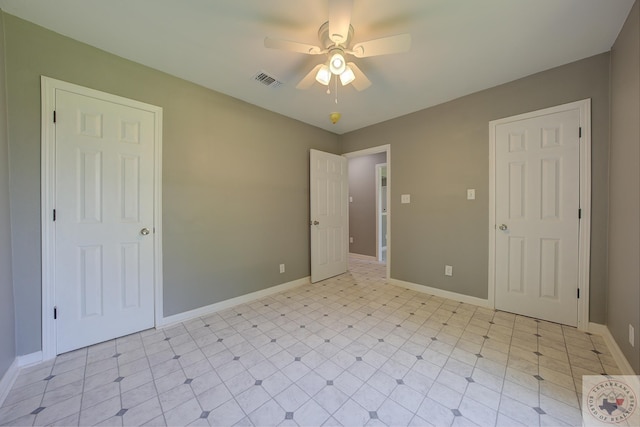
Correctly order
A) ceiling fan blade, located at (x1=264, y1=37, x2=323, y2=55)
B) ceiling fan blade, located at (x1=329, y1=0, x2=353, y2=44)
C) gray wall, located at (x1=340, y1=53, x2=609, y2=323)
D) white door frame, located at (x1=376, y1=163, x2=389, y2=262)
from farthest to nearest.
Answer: white door frame, located at (x1=376, y1=163, x2=389, y2=262) → gray wall, located at (x1=340, y1=53, x2=609, y2=323) → ceiling fan blade, located at (x1=264, y1=37, x2=323, y2=55) → ceiling fan blade, located at (x1=329, y1=0, x2=353, y2=44)

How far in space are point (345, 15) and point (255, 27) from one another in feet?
2.54

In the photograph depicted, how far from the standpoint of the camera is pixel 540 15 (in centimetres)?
164

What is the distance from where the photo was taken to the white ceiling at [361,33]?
1.56 m

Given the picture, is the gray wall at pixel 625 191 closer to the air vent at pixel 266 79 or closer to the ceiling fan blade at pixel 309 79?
the ceiling fan blade at pixel 309 79

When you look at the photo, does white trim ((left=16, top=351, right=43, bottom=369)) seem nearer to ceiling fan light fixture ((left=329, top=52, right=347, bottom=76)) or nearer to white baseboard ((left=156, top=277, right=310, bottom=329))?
white baseboard ((left=156, top=277, right=310, bottom=329))

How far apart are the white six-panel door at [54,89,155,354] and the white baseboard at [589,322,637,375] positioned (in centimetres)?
389

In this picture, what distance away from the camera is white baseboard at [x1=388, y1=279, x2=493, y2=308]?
9.01ft

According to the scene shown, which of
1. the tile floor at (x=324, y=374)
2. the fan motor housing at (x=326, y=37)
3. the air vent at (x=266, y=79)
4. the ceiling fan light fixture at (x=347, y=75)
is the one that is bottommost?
the tile floor at (x=324, y=374)

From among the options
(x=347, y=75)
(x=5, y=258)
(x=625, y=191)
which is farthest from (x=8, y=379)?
(x=625, y=191)

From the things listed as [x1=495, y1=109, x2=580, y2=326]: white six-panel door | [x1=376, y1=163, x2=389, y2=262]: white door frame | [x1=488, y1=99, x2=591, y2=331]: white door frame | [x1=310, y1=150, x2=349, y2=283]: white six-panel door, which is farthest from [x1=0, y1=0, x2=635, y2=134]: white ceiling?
[x1=376, y1=163, x2=389, y2=262]: white door frame

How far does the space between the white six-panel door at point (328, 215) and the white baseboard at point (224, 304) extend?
1.54ft

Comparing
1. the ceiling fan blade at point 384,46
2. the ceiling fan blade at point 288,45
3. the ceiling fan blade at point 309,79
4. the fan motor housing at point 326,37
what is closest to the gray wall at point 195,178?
the ceiling fan blade at point 309,79

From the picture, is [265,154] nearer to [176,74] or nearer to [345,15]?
[176,74]

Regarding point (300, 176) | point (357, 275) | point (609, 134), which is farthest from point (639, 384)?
point (300, 176)
